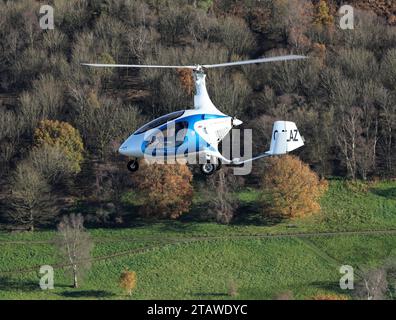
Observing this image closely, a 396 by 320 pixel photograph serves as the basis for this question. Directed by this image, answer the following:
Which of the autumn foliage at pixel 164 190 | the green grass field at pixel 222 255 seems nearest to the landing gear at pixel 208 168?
the green grass field at pixel 222 255

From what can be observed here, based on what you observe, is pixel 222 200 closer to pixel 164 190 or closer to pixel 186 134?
pixel 164 190

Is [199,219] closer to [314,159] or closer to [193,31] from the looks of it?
[314,159]

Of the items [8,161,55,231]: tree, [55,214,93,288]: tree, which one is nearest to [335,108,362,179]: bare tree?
[55,214,93,288]: tree

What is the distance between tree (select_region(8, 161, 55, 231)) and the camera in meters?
128

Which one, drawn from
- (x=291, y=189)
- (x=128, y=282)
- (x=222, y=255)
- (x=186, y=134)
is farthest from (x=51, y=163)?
(x=186, y=134)

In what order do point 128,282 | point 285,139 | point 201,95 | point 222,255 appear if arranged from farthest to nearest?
point 222,255
point 128,282
point 285,139
point 201,95

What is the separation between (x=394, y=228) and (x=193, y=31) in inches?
1653

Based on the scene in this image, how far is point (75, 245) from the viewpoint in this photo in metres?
120

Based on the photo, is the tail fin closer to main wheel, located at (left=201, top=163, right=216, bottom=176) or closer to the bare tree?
main wheel, located at (left=201, top=163, right=216, bottom=176)

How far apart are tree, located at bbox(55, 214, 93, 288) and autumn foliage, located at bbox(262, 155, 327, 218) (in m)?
17.7

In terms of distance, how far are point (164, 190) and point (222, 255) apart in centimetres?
1126

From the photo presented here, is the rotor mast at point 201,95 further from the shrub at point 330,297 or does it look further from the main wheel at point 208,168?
the shrub at point 330,297

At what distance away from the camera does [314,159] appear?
134250mm

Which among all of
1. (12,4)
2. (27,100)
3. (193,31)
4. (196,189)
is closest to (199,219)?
(196,189)
